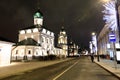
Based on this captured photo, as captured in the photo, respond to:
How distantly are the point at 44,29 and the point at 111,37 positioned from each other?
7949 centimetres

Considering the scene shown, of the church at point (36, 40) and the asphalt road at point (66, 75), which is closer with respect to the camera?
the asphalt road at point (66, 75)

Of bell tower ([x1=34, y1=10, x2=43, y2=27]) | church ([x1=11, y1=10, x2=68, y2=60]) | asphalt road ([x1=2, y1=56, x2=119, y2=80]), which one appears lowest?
asphalt road ([x1=2, y1=56, x2=119, y2=80])

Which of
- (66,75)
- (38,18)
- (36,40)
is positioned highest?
(38,18)

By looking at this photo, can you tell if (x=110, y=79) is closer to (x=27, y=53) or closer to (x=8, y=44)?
(x=8, y=44)

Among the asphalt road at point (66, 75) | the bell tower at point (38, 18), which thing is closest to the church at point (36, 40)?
the bell tower at point (38, 18)

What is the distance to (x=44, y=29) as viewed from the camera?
320 ft

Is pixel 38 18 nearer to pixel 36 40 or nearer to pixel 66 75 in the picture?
pixel 36 40

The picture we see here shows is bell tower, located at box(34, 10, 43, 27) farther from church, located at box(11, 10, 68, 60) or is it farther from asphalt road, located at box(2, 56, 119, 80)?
asphalt road, located at box(2, 56, 119, 80)

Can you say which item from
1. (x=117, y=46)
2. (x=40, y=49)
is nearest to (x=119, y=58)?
Answer: (x=117, y=46)

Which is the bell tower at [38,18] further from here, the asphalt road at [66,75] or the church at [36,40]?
the asphalt road at [66,75]

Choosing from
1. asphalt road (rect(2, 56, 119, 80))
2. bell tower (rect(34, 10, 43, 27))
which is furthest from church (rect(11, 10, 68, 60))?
asphalt road (rect(2, 56, 119, 80))

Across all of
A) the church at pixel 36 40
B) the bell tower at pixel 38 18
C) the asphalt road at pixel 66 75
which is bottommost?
the asphalt road at pixel 66 75

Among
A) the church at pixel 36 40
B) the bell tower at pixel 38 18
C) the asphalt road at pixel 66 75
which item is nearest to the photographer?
the asphalt road at pixel 66 75

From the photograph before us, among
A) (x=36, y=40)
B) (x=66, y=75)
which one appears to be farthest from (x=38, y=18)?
(x=66, y=75)
